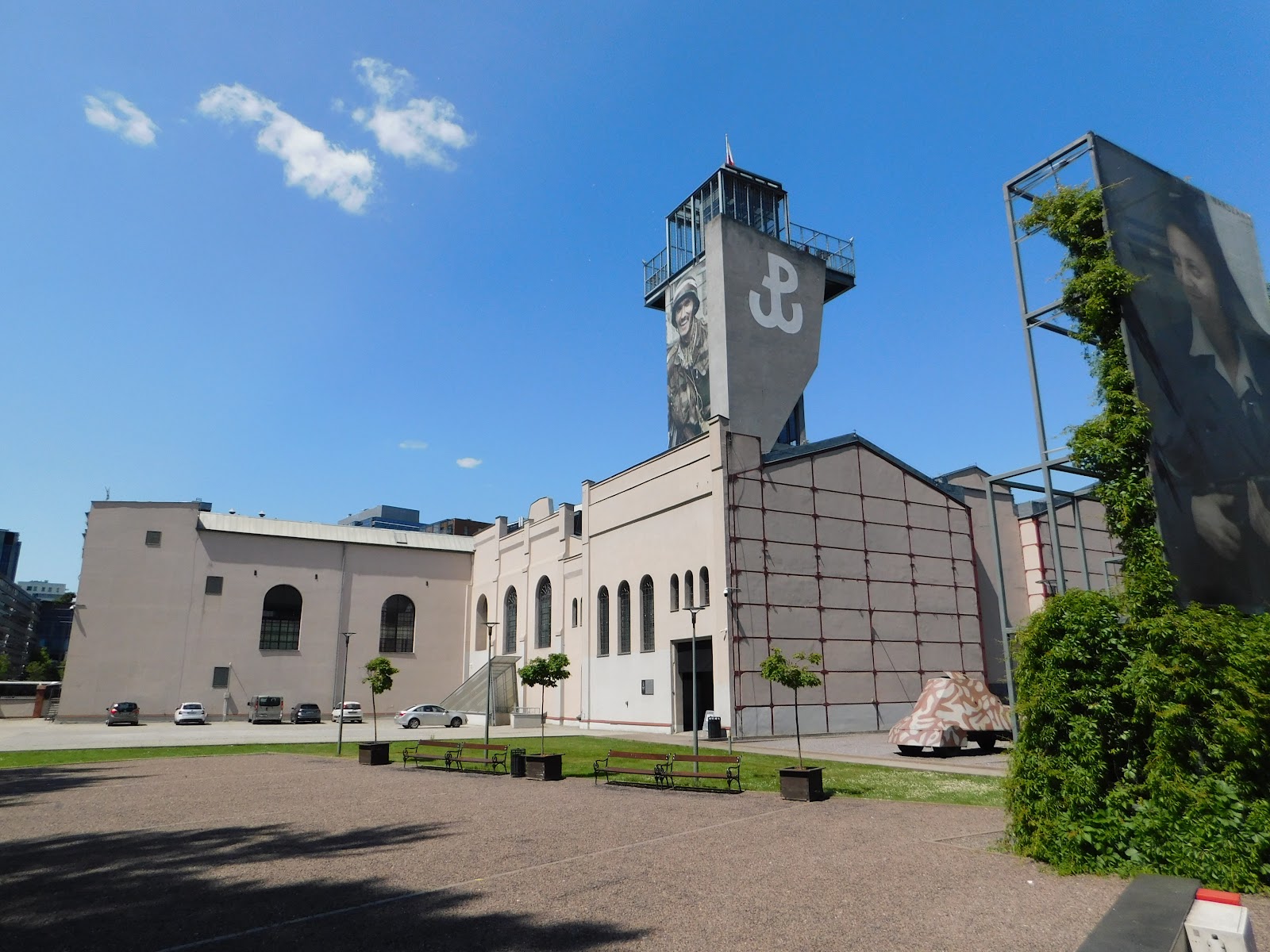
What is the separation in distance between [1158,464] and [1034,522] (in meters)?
36.4

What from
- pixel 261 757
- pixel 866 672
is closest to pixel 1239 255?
pixel 866 672

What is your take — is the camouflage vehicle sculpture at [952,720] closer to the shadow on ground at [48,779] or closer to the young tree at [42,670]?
the shadow on ground at [48,779]

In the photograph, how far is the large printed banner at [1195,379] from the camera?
1215 cm

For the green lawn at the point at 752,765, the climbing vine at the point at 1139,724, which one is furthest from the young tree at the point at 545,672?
the climbing vine at the point at 1139,724

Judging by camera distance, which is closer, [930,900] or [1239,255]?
[930,900]

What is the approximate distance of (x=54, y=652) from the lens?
551 feet

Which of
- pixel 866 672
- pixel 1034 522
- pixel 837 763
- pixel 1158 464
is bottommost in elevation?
pixel 837 763

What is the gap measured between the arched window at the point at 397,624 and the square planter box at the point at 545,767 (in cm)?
3958

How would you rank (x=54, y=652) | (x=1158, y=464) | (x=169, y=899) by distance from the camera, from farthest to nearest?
(x=54, y=652), (x=1158, y=464), (x=169, y=899)

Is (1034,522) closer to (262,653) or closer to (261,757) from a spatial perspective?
(261,757)

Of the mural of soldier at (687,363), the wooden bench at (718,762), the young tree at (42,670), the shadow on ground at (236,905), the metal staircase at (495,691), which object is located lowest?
the shadow on ground at (236,905)

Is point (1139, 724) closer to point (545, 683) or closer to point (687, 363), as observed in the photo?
point (545, 683)

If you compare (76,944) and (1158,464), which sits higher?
(1158,464)

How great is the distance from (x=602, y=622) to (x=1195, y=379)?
106 feet
